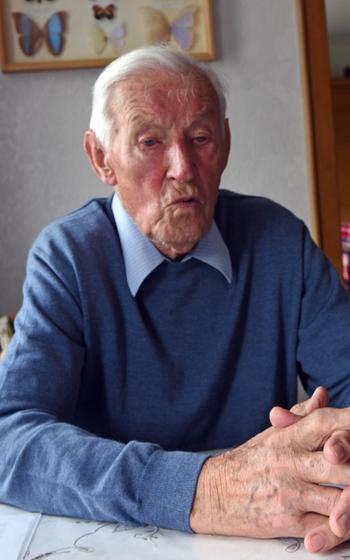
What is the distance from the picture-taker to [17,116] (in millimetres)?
2184

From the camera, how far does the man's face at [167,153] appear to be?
127 cm

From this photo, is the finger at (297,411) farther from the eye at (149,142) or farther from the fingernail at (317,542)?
the eye at (149,142)

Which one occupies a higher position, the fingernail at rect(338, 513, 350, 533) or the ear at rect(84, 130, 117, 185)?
the ear at rect(84, 130, 117, 185)

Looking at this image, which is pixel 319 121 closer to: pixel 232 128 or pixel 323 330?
pixel 232 128

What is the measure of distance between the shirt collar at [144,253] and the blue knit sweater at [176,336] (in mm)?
17

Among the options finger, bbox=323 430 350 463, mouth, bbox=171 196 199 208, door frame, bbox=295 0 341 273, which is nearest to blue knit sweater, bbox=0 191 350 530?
mouth, bbox=171 196 199 208

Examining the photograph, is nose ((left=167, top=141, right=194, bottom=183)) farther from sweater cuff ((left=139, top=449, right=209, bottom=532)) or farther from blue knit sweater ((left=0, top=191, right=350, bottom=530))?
sweater cuff ((left=139, top=449, right=209, bottom=532))

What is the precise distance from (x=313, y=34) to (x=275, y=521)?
183 cm

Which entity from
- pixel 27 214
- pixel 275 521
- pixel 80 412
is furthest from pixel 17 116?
pixel 275 521

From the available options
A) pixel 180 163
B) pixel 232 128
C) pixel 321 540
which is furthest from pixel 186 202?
pixel 232 128

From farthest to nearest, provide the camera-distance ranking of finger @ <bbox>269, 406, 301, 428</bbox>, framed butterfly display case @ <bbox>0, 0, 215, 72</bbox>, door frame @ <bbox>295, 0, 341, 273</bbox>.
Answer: door frame @ <bbox>295, 0, 341, 273</bbox>, framed butterfly display case @ <bbox>0, 0, 215, 72</bbox>, finger @ <bbox>269, 406, 301, 428</bbox>

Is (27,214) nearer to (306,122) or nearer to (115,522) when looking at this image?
(306,122)

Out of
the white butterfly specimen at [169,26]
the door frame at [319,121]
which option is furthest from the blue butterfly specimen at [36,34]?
the door frame at [319,121]

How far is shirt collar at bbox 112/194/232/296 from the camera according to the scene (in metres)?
1.27
